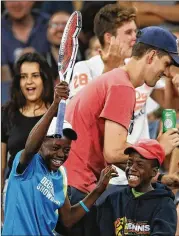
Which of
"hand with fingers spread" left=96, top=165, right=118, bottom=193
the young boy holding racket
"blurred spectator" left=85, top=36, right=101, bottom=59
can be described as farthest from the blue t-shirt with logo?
"blurred spectator" left=85, top=36, right=101, bottom=59

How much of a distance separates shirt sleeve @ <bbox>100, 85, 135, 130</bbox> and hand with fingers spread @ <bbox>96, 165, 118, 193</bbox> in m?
0.31

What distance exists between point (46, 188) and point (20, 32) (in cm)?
472

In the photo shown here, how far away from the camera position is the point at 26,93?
7.81 meters

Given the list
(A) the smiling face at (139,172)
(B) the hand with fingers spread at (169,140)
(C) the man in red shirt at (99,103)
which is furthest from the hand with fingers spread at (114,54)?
(A) the smiling face at (139,172)

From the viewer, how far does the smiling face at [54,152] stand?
20.1 ft

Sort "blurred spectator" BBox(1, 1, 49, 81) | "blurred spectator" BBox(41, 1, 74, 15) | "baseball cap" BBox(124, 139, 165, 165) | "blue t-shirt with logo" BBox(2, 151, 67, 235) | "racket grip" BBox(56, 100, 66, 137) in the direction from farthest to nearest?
"blurred spectator" BBox(41, 1, 74, 15) → "blurred spectator" BBox(1, 1, 49, 81) → "baseball cap" BBox(124, 139, 165, 165) → "blue t-shirt with logo" BBox(2, 151, 67, 235) → "racket grip" BBox(56, 100, 66, 137)

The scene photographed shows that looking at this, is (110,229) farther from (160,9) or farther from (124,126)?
(160,9)

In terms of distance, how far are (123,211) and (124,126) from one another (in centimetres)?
58

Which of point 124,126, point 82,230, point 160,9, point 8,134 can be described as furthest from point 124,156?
point 160,9

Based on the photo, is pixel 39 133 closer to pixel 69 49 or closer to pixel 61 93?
pixel 61 93

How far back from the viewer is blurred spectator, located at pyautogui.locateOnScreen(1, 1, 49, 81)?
10.4 m

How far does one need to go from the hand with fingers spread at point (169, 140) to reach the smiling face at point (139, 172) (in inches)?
7.7

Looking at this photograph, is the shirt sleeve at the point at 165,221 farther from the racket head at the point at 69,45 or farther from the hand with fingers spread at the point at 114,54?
the hand with fingers spread at the point at 114,54

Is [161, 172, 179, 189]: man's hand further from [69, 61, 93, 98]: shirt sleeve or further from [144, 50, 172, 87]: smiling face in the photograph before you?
[69, 61, 93, 98]: shirt sleeve
